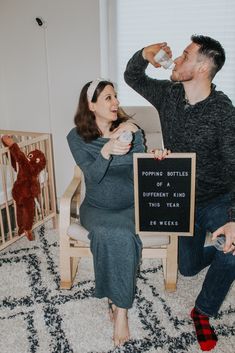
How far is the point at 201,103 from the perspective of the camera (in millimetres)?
1635

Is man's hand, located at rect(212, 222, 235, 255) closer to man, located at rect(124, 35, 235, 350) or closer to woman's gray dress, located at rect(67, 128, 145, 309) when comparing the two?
man, located at rect(124, 35, 235, 350)

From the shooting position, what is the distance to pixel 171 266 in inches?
76.0

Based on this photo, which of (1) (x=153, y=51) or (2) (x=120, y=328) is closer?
(2) (x=120, y=328)

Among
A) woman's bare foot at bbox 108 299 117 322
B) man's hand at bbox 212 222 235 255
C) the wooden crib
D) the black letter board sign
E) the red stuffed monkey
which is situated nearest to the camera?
man's hand at bbox 212 222 235 255

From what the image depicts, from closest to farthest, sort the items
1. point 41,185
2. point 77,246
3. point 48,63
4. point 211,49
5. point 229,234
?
point 229,234 < point 211,49 < point 77,246 < point 41,185 < point 48,63

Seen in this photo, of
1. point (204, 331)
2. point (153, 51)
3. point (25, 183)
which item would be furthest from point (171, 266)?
point (153, 51)

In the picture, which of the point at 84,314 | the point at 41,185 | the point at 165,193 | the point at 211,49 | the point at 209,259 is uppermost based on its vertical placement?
the point at 211,49

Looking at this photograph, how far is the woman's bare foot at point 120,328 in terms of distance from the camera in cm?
162

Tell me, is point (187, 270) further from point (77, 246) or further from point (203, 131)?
point (203, 131)

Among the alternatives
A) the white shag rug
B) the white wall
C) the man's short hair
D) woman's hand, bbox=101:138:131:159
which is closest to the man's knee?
the white shag rug

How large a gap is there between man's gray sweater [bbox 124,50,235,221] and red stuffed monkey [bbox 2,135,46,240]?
2.80ft

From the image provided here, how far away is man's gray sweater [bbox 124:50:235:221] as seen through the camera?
159 centimetres

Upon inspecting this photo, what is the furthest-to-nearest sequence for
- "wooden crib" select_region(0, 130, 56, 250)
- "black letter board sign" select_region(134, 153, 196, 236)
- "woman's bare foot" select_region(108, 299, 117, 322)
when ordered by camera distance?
"wooden crib" select_region(0, 130, 56, 250) → "woman's bare foot" select_region(108, 299, 117, 322) → "black letter board sign" select_region(134, 153, 196, 236)

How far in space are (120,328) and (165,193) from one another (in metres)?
0.67
